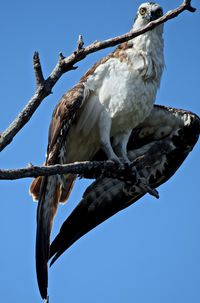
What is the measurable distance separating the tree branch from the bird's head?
9.88ft

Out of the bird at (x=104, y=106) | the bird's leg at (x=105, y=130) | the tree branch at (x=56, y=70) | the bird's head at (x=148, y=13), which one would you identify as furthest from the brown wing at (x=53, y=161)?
the tree branch at (x=56, y=70)

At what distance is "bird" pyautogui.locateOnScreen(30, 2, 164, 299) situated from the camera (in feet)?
26.6

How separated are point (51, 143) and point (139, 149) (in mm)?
2143

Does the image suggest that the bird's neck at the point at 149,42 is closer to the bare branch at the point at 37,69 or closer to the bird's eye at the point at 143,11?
the bird's eye at the point at 143,11

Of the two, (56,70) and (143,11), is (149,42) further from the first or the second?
(56,70)

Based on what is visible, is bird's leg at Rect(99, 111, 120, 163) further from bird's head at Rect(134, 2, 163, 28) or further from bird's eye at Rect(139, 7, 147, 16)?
bird's eye at Rect(139, 7, 147, 16)

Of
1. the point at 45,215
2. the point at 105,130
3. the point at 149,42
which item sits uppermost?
the point at 149,42

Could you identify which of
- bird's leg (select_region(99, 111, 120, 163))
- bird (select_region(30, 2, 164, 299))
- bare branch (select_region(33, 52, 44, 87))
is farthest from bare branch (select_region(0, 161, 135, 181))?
bare branch (select_region(33, 52, 44, 87))

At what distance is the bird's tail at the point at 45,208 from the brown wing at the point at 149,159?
712 mm

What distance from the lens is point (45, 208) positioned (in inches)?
324

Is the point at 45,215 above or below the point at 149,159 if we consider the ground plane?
below

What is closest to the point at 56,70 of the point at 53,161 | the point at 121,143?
the point at 53,161

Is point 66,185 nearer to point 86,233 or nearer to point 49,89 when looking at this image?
point 86,233

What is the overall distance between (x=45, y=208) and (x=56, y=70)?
108 inches
